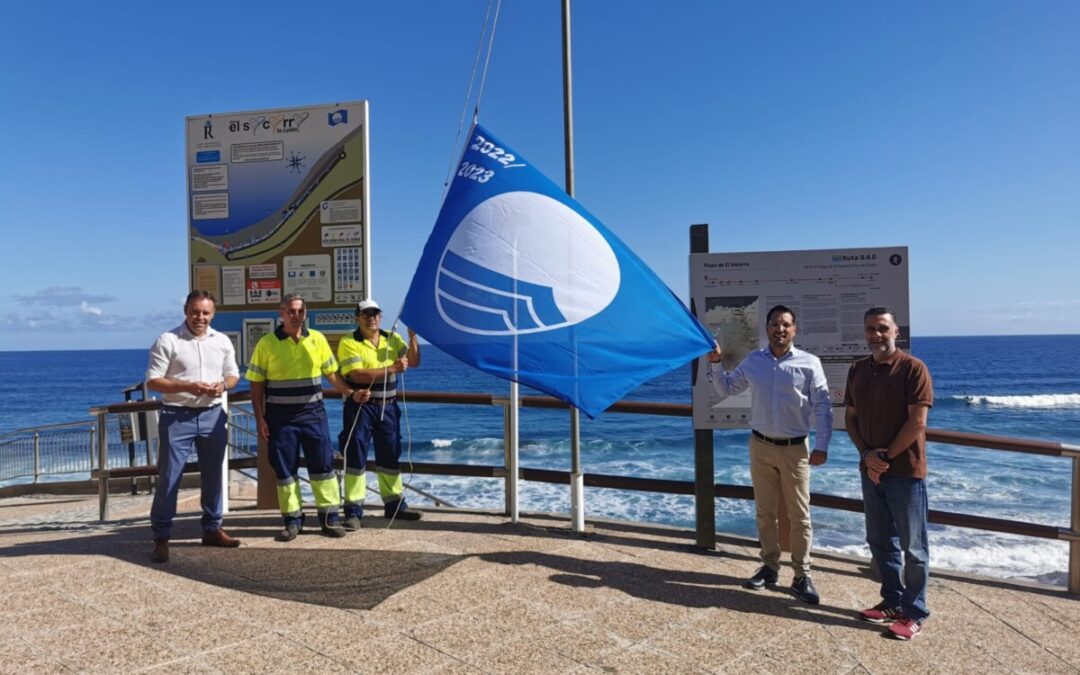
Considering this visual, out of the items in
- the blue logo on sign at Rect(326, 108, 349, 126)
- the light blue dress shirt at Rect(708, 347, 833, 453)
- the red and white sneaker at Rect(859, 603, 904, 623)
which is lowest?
the red and white sneaker at Rect(859, 603, 904, 623)

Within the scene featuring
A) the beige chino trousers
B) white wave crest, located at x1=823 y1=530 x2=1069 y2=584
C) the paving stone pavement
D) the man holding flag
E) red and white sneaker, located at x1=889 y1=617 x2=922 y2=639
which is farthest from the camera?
white wave crest, located at x1=823 y1=530 x2=1069 y2=584

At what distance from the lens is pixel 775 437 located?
13.2ft

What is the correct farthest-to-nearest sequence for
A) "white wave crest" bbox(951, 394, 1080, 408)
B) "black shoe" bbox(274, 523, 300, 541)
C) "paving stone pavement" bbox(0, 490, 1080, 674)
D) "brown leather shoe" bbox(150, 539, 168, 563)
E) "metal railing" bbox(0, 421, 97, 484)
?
"white wave crest" bbox(951, 394, 1080, 408)
"metal railing" bbox(0, 421, 97, 484)
"black shoe" bbox(274, 523, 300, 541)
"brown leather shoe" bbox(150, 539, 168, 563)
"paving stone pavement" bbox(0, 490, 1080, 674)

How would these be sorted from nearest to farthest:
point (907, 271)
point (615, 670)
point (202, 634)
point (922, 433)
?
1. point (615, 670)
2. point (202, 634)
3. point (922, 433)
4. point (907, 271)

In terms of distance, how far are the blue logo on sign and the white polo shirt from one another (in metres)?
2.08

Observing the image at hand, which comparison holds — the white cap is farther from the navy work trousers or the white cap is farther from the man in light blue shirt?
the man in light blue shirt

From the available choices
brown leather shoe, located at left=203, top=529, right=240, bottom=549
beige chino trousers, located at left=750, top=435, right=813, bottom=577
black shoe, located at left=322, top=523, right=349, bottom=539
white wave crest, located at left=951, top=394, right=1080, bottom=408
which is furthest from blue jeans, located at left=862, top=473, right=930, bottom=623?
white wave crest, located at left=951, top=394, right=1080, bottom=408

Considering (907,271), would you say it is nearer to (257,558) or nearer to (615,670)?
(615,670)

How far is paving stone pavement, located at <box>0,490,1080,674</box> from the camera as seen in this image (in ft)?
10.00

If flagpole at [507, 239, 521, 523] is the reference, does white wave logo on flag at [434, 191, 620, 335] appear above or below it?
above

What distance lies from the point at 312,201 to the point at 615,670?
4.51 meters

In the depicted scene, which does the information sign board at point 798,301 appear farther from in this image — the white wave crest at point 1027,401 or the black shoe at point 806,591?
the white wave crest at point 1027,401

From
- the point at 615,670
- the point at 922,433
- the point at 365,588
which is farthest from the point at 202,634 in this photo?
the point at 922,433

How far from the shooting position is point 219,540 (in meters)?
4.83
